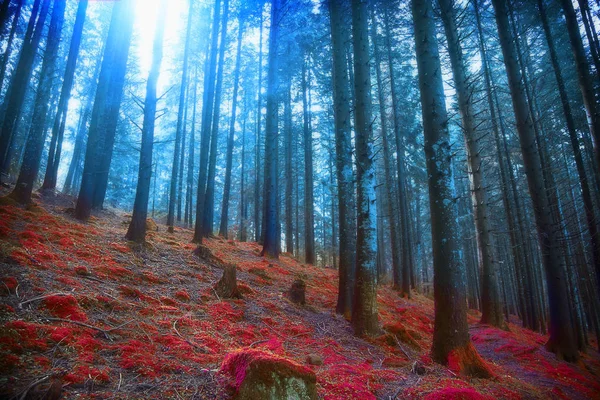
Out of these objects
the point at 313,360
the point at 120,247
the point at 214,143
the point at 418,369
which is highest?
the point at 214,143

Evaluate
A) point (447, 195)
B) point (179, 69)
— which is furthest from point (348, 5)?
point (179, 69)

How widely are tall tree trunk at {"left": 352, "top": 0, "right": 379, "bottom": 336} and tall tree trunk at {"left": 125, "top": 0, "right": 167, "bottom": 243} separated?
6.29m

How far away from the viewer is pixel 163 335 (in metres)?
4.28

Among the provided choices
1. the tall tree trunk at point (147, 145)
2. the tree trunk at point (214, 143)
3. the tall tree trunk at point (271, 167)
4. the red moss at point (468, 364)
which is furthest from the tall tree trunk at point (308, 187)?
the red moss at point (468, 364)

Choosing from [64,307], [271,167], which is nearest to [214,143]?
[271,167]

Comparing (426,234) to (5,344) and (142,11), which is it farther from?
(5,344)

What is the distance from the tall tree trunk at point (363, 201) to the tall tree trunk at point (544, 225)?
231 inches

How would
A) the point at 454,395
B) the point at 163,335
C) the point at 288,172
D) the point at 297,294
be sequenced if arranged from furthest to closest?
the point at 288,172, the point at 297,294, the point at 163,335, the point at 454,395

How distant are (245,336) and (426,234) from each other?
29.3 metres

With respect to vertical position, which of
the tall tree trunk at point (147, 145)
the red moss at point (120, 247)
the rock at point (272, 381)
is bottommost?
the rock at point (272, 381)

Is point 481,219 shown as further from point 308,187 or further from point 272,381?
point 272,381

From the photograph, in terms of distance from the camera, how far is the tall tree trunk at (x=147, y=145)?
28.8ft

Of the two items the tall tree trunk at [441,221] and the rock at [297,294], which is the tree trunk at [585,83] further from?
the rock at [297,294]

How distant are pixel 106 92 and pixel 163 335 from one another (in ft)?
35.0
